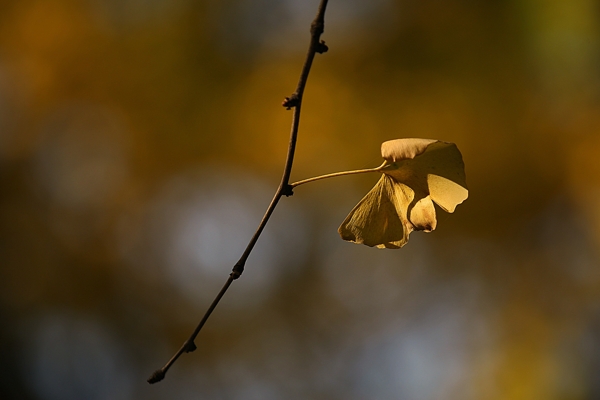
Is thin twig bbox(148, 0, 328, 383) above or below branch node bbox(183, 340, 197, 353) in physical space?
above

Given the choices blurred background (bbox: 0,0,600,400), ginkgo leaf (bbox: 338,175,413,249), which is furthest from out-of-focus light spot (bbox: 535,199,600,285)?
ginkgo leaf (bbox: 338,175,413,249)

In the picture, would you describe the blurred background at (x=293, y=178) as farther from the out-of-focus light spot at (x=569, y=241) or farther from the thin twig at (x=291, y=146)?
the thin twig at (x=291, y=146)

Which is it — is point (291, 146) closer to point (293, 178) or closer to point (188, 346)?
point (188, 346)

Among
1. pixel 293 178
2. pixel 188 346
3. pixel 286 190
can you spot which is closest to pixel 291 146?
pixel 286 190

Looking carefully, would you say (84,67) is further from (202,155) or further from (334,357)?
(334,357)

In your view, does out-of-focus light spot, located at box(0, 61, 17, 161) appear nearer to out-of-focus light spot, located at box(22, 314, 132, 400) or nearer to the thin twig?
out-of-focus light spot, located at box(22, 314, 132, 400)

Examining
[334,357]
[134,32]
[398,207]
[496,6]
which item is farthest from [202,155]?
[398,207]
